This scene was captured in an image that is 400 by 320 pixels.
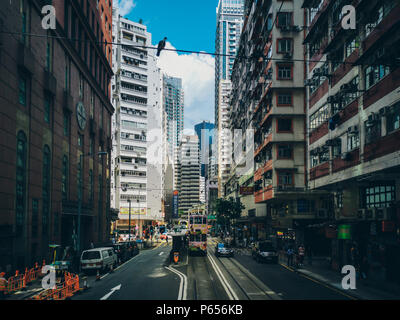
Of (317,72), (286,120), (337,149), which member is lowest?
(337,149)

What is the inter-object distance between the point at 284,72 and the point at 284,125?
19.5 feet

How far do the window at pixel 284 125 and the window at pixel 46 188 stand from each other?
A: 24882 mm

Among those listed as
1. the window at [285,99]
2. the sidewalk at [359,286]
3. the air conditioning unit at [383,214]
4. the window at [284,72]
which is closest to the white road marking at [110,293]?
the sidewalk at [359,286]

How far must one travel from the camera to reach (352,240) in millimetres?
30562

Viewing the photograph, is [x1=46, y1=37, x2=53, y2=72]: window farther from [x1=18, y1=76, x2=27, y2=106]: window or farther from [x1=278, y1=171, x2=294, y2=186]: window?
[x1=278, y1=171, x2=294, y2=186]: window

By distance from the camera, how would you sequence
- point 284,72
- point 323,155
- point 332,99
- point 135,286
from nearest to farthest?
point 135,286
point 332,99
point 323,155
point 284,72

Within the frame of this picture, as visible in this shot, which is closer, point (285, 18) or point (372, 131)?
point (372, 131)

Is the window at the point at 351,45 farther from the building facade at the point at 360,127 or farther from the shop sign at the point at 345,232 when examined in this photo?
the shop sign at the point at 345,232

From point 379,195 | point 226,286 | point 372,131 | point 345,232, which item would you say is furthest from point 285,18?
point 226,286

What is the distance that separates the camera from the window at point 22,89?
31.4 metres

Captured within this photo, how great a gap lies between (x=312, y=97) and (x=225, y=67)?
15340 cm

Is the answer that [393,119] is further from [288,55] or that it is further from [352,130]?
[288,55]

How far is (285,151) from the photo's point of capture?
158ft

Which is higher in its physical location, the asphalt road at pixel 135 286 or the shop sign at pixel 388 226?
the shop sign at pixel 388 226
